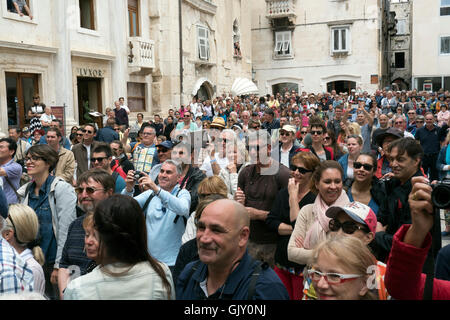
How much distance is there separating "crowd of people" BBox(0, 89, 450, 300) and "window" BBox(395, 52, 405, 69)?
35.8 m

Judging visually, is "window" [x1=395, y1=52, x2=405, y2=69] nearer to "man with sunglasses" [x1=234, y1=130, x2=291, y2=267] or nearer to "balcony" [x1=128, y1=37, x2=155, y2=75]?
"balcony" [x1=128, y1=37, x2=155, y2=75]

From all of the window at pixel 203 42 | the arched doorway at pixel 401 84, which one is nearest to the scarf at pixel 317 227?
the window at pixel 203 42

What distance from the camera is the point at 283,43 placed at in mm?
34188

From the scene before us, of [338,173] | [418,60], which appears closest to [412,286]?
[338,173]

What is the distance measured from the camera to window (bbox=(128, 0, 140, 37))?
64.7 ft

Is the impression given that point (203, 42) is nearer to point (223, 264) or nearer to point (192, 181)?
point (192, 181)

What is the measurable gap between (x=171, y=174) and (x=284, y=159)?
2.63 metres

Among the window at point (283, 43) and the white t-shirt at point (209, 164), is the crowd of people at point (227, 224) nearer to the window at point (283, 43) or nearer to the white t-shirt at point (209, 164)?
the white t-shirt at point (209, 164)

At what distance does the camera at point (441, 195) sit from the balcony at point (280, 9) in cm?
3335
